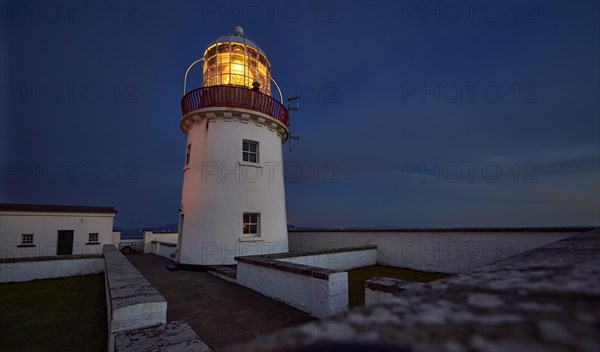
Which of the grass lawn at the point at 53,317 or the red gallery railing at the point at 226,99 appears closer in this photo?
the grass lawn at the point at 53,317

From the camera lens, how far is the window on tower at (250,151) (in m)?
11.2

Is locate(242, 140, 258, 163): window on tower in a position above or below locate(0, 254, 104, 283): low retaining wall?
above

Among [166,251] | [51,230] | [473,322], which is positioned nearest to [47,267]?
[166,251]

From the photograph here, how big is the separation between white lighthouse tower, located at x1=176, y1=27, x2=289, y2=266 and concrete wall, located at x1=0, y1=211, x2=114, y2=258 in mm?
17754

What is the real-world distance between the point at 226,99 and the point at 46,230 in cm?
2217

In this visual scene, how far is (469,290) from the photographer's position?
100 centimetres

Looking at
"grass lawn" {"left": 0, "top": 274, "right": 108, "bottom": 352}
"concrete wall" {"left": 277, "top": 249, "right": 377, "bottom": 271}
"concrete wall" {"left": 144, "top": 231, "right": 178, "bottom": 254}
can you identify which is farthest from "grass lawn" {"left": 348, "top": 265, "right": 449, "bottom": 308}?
"concrete wall" {"left": 144, "top": 231, "right": 178, "bottom": 254}

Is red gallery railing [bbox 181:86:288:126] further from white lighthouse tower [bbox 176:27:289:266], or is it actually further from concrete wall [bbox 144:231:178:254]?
concrete wall [bbox 144:231:178:254]

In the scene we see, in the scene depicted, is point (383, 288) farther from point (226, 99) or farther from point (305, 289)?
point (226, 99)

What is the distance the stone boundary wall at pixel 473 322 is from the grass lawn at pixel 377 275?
6.15 meters

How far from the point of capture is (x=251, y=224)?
10883 millimetres

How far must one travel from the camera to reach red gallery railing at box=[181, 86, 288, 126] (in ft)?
35.0

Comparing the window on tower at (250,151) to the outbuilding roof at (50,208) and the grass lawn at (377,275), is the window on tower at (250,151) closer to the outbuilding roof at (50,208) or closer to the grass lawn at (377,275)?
the grass lawn at (377,275)

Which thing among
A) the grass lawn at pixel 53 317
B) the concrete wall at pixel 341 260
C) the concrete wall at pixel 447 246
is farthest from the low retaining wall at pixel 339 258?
the grass lawn at pixel 53 317
